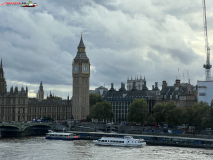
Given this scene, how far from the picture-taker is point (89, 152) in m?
121

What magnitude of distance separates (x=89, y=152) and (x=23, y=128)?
56.3 meters

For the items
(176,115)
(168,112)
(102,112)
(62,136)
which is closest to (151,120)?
(168,112)

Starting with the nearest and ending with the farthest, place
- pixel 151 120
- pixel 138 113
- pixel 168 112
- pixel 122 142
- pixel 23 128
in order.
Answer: pixel 122 142 < pixel 168 112 < pixel 23 128 < pixel 151 120 < pixel 138 113

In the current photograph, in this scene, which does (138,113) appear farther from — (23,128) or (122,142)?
(122,142)

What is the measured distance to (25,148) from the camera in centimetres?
12738

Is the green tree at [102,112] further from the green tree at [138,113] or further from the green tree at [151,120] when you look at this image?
the green tree at [151,120]

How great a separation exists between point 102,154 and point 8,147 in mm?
28096

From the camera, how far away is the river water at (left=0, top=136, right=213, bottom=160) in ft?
365

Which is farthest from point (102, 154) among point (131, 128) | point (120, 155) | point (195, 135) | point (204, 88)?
point (204, 88)

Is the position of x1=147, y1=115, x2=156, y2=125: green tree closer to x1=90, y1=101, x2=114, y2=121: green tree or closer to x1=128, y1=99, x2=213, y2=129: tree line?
x1=128, y1=99, x2=213, y2=129: tree line

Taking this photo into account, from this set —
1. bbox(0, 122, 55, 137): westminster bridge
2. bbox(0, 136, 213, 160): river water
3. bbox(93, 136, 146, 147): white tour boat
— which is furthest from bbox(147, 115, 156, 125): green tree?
bbox(0, 136, 213, 160): river water

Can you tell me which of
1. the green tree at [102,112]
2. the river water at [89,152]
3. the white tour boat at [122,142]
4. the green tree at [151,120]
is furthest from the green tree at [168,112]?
the green tree at [102,112]

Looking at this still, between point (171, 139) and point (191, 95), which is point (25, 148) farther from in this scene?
point (191, 95)

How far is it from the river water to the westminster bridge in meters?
30.0
